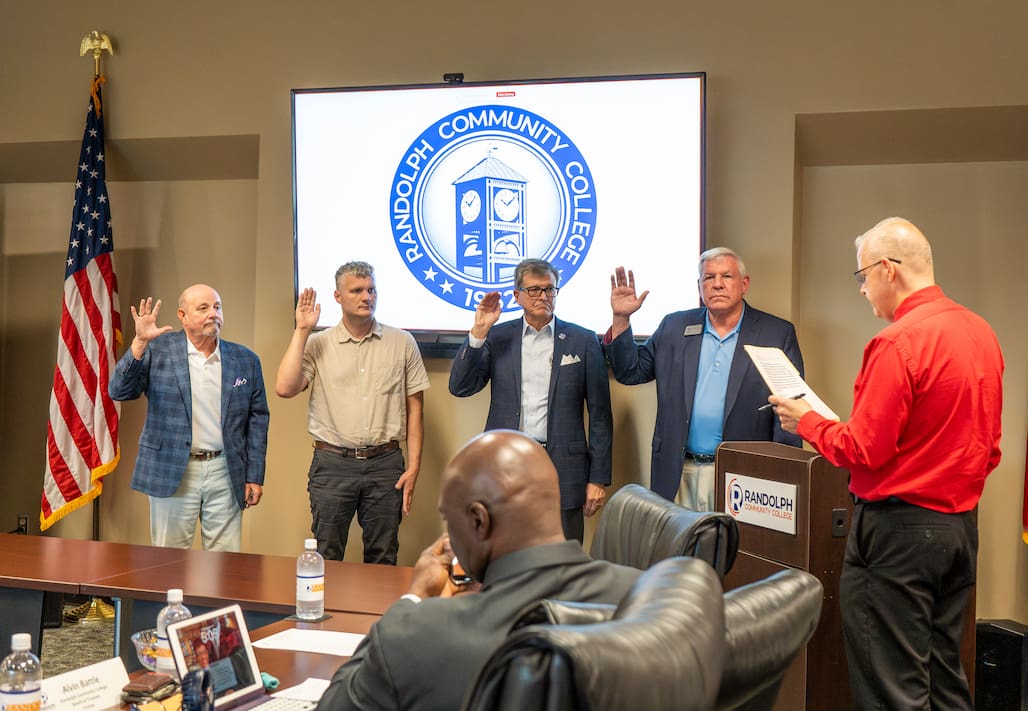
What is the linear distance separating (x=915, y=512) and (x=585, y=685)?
→ 218 cm

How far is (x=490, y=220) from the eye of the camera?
193 inches

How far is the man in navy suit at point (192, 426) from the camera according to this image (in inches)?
167

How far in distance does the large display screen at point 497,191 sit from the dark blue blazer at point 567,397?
42 centimetres

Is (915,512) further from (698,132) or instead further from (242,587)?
(698,132)

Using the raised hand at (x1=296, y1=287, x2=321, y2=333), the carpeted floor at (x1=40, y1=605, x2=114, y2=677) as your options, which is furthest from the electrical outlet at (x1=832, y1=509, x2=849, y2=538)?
the carpeted floor at (x1=40, y1=605, x2=114, y2=677)

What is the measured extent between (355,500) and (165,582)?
1.55m

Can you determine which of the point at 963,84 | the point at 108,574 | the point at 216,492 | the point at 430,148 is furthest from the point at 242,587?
the point at 963,84

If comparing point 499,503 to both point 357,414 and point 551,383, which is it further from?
point 357,414

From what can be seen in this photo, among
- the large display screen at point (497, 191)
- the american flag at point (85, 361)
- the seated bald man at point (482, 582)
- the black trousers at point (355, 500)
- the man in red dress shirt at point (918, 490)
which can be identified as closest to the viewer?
the seated bald man at point (482, 582)

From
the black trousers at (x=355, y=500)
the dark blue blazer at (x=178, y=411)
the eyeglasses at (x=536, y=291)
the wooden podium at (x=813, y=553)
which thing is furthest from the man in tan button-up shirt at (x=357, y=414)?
the wooden podium at (x=813, y=553)

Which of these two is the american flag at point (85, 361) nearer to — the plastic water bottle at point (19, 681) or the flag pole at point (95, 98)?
the flag pole at point (95, 98)

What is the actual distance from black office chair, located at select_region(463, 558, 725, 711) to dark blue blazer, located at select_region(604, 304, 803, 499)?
3059mm

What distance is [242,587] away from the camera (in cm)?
293

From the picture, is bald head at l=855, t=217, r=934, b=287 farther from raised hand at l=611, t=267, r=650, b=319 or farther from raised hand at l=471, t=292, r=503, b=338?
raised hand at l=471, t=292, r=503, b=338
